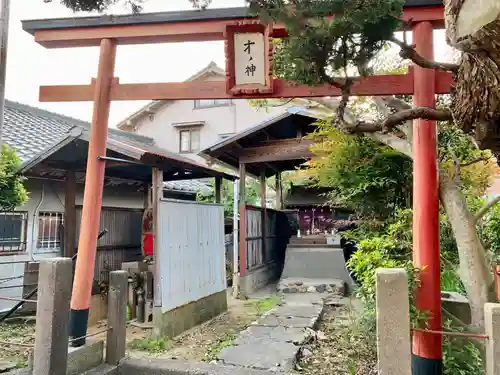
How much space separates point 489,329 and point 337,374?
9.47 feet

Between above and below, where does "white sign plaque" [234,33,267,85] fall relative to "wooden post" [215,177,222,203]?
above

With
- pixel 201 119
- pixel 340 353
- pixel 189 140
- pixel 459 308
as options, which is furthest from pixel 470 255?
pixel 189 140

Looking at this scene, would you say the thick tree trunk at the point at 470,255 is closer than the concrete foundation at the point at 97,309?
Yes

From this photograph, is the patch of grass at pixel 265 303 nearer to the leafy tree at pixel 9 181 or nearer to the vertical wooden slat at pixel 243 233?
the vertical wooden slat at pixel 243 233

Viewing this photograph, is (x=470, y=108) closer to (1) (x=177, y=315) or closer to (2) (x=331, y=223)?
(1) (x=177, y=315)

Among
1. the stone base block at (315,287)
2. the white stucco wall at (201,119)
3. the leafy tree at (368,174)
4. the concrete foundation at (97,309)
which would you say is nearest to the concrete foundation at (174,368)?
the leafy tree at (368,174)


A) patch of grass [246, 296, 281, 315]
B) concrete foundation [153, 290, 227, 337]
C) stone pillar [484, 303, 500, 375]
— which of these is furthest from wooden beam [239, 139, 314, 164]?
stone pillar [484, 303, 500, 375]

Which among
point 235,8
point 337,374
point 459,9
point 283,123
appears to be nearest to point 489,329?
point 459,9

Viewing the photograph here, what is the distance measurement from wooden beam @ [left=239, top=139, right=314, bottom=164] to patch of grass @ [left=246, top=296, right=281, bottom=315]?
387 centimetres

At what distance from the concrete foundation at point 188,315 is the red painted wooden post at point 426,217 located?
169 inches

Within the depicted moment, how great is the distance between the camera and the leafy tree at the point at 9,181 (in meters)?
5.82

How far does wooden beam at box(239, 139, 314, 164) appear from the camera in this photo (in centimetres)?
1095

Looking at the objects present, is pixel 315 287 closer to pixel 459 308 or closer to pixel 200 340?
pixel 200 340

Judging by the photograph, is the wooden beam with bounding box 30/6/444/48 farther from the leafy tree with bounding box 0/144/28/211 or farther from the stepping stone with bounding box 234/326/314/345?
the stepping stone with bounding box 234/326/314/345
